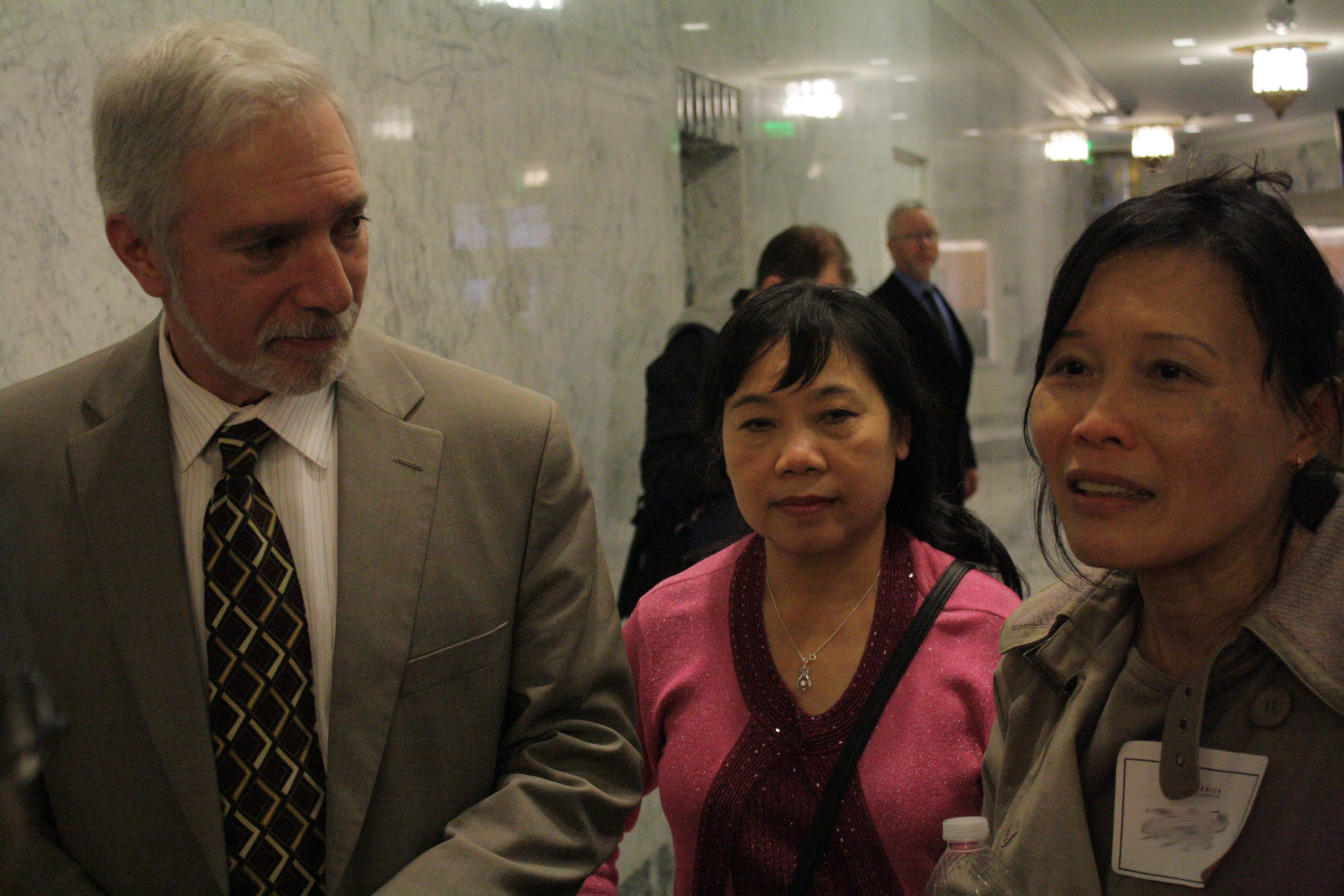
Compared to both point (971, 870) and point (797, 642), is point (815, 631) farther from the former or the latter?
point (971, 870)

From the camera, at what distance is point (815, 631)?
2086 millimetres

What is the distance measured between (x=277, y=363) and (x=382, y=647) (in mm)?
381

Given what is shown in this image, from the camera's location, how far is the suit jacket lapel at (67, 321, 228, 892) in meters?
1.51

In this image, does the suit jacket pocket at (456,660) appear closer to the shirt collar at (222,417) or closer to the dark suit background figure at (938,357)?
the shirt collar at (222,417)

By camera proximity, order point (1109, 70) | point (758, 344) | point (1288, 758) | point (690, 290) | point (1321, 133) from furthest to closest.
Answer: point (1321, 133), point (1109, 70), point (690, 290), point (758, 344), point (1288, 758)

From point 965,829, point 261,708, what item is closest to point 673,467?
point 261,708

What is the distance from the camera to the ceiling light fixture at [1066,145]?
15508 millimetres

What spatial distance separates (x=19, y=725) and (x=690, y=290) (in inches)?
222

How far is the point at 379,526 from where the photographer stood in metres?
1.62

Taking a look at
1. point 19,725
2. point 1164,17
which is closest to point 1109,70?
point 1164,17

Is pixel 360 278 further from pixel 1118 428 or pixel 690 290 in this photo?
pixel 690 290

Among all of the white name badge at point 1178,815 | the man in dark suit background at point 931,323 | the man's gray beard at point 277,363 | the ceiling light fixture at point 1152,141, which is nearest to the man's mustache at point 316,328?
the man's gray beard at point 277,363

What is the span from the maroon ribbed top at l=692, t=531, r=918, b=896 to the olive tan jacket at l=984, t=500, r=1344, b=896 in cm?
32

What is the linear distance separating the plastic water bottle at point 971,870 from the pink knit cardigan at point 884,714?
1.05 feet
